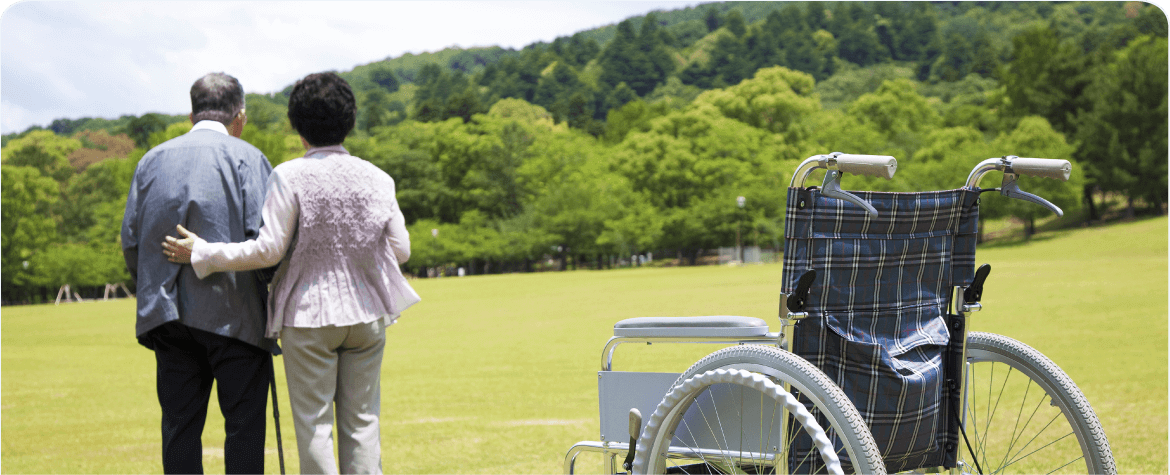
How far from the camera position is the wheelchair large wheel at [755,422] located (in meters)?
1.97

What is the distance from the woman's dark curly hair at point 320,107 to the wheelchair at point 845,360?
3.28 ft

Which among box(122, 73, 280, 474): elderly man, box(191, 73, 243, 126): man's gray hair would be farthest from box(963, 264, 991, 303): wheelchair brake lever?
box(191, 73, 243, 126): man's gray hair

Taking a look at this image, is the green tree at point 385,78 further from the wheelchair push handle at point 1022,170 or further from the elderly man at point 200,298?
the wheelchair push handle at point 1022,170

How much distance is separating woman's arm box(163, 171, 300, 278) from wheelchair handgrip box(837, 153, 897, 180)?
4.75ft

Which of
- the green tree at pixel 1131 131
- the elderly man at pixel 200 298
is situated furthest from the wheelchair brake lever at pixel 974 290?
the green tree at pixel 1131 131

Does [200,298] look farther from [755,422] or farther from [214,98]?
[755,422]

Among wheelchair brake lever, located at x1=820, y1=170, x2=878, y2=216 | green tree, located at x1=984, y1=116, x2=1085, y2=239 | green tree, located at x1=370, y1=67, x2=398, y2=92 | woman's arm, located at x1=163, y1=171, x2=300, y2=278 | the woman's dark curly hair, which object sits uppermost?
green tree, located at x1=370, y1=67, x2=398, y2=92

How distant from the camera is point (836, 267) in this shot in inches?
86.4

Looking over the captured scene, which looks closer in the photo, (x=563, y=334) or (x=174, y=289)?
(x=174, y=289)

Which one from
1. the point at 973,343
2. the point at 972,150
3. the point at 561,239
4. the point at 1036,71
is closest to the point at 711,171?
the point at 561,239

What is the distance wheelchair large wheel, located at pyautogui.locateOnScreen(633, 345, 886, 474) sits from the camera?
77.5 inches

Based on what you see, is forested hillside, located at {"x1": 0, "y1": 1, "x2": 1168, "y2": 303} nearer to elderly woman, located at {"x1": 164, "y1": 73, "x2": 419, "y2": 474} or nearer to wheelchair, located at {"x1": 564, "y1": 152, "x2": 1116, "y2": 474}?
A: wheelchair, located at {"x1": 564, "y1": 152, "x2": 1116, "y2": 474}

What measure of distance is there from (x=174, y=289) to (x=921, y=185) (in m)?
42.2

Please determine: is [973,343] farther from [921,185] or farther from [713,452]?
[921,185]
